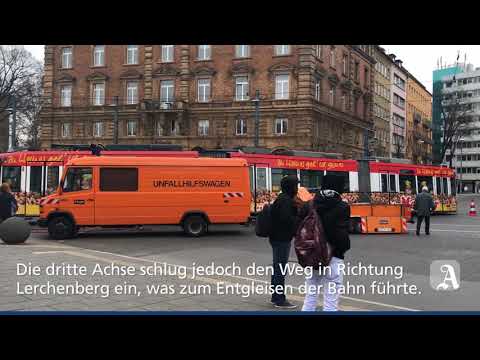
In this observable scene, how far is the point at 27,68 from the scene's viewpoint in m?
40.2

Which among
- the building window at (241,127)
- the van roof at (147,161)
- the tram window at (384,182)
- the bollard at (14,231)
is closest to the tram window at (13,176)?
the van roof at (147,161)

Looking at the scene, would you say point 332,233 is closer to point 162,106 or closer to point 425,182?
point 425,182

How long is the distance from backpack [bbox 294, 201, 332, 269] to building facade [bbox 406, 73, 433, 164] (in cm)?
7403

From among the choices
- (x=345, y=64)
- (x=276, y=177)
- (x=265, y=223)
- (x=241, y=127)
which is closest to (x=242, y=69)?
(x=241, y=127)

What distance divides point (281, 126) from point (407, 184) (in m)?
17.1

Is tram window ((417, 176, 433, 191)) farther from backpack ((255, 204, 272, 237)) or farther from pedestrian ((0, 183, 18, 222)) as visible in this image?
backpack ((255, 204, 272, 237))

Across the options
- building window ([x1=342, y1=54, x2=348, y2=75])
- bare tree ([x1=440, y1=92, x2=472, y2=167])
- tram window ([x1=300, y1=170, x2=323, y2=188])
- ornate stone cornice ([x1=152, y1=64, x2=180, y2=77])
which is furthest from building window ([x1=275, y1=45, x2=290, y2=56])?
bare tree ([x1=440, y1=92, x2=472, y2=167])

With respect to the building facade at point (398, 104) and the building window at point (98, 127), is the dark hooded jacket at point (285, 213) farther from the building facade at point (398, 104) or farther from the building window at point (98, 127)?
the building facade at point (398, 104)

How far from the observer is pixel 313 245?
5.37 m

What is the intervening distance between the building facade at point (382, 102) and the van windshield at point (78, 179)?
52.5 meters

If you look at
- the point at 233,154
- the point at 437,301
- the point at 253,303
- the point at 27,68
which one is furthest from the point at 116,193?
the point at 27,68

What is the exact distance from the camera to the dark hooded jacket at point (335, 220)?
17.7 feet
